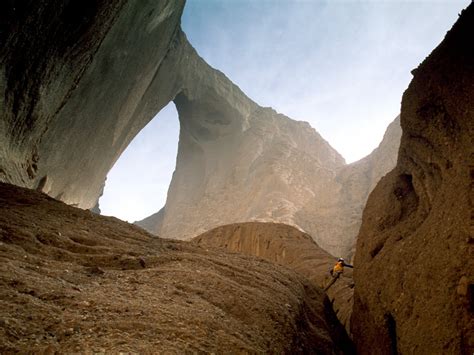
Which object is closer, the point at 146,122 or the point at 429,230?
the point at 429,230

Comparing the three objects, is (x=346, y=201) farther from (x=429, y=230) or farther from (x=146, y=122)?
(x=429, y=230)

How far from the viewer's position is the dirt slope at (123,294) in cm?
166

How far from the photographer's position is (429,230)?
3.00m

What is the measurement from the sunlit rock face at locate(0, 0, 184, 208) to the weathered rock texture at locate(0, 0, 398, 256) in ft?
0.11

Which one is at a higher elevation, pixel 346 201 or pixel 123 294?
pixel 346 201

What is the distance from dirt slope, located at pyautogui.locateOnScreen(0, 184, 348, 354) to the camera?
Result: 166cm

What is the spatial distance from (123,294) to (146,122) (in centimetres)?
1644

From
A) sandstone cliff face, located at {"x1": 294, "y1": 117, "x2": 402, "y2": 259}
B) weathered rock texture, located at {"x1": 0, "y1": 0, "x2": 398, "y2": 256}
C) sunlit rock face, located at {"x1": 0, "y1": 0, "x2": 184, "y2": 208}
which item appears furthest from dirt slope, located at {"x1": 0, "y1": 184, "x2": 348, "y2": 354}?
sandstone cliff face, located at {"x1": 294, "y1": 117, "x2": 402, "y2": 259}

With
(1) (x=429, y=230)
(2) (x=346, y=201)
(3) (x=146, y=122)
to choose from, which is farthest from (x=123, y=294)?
(2) (x=346, y=201)

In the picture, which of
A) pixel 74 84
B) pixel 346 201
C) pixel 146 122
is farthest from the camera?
pixel 346 201

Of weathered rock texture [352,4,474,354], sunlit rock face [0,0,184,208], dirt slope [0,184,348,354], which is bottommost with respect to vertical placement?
dirt slope [0,184,348,354]

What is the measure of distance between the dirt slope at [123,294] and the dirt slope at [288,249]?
2579mm

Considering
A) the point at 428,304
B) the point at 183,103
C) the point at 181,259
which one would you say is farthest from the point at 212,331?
the point at 183,103

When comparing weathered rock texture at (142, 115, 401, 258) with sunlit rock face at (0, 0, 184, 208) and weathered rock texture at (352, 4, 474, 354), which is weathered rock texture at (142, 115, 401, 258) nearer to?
sunlit rock face at (0, 0, 184, 208)
